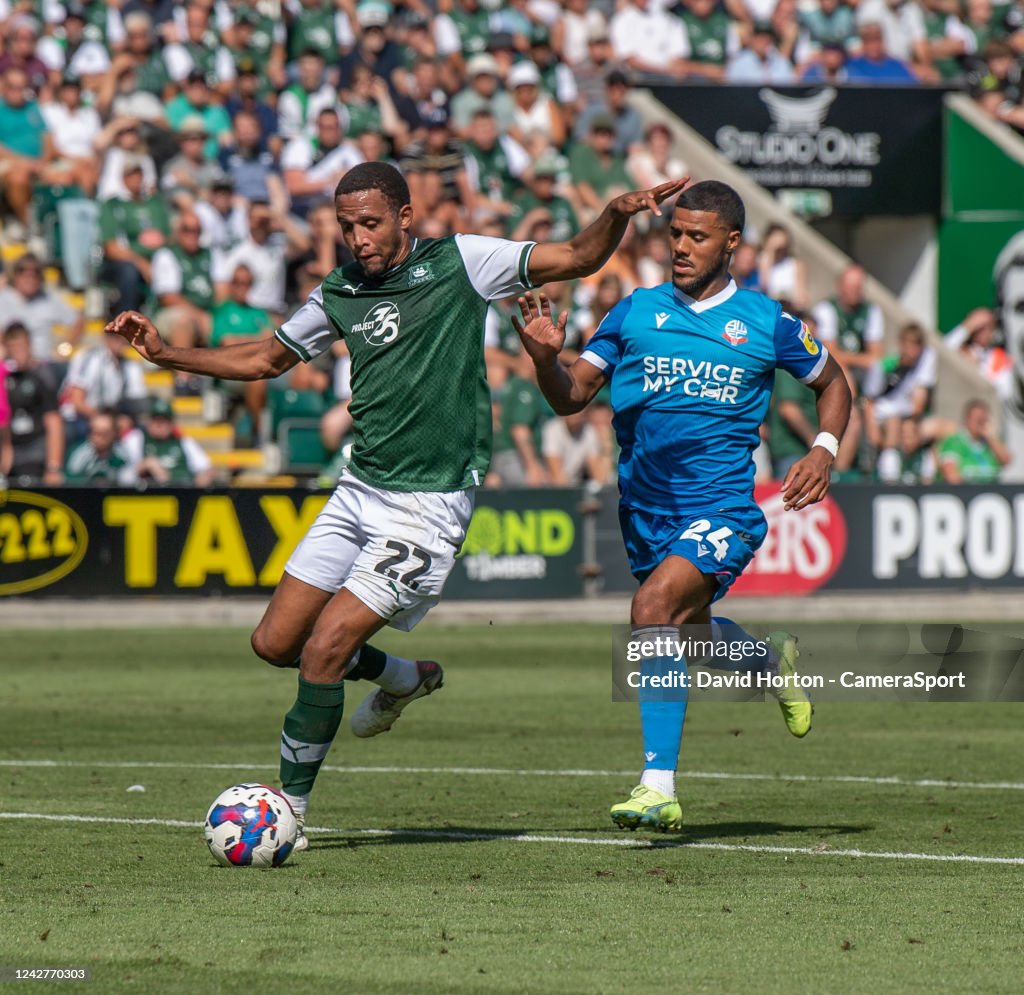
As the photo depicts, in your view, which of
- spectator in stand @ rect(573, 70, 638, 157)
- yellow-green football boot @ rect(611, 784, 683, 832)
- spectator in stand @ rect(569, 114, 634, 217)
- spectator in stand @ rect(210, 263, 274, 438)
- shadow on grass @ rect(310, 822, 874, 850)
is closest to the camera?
yellow-green football boot @ rect(611, 784, 683, 832)

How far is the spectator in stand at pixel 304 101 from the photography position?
2469cm

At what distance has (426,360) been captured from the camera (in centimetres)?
846

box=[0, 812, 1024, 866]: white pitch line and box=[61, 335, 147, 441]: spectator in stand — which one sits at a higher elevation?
box=[61, 335, 147, 441]: spectator in stand

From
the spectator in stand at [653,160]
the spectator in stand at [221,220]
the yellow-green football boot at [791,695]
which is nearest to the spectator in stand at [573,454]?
the spectator in stand at [221,220]

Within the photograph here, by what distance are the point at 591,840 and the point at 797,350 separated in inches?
86.7

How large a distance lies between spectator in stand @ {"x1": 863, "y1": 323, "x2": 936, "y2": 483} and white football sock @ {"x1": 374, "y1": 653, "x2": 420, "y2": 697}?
15938mm

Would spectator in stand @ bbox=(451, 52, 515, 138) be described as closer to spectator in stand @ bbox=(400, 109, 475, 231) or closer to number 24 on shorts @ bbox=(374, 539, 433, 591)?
spectator in stand @ bbox=(400, 109, 475, 231)

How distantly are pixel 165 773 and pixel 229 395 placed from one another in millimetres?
12251

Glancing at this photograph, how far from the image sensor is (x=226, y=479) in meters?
21.9

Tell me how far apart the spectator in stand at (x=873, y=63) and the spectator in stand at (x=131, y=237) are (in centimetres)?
1106

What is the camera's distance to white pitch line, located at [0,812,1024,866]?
8.17 metres

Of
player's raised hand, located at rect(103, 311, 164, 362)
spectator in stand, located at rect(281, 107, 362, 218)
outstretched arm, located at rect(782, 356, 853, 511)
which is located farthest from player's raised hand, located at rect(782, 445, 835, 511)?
spectator in stand, located at rect(281, 107, 362, 218)

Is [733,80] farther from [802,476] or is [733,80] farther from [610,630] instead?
[802,476]

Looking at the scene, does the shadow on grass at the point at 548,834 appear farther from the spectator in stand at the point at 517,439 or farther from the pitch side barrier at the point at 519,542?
the spectator in stand at the point at 517,439
